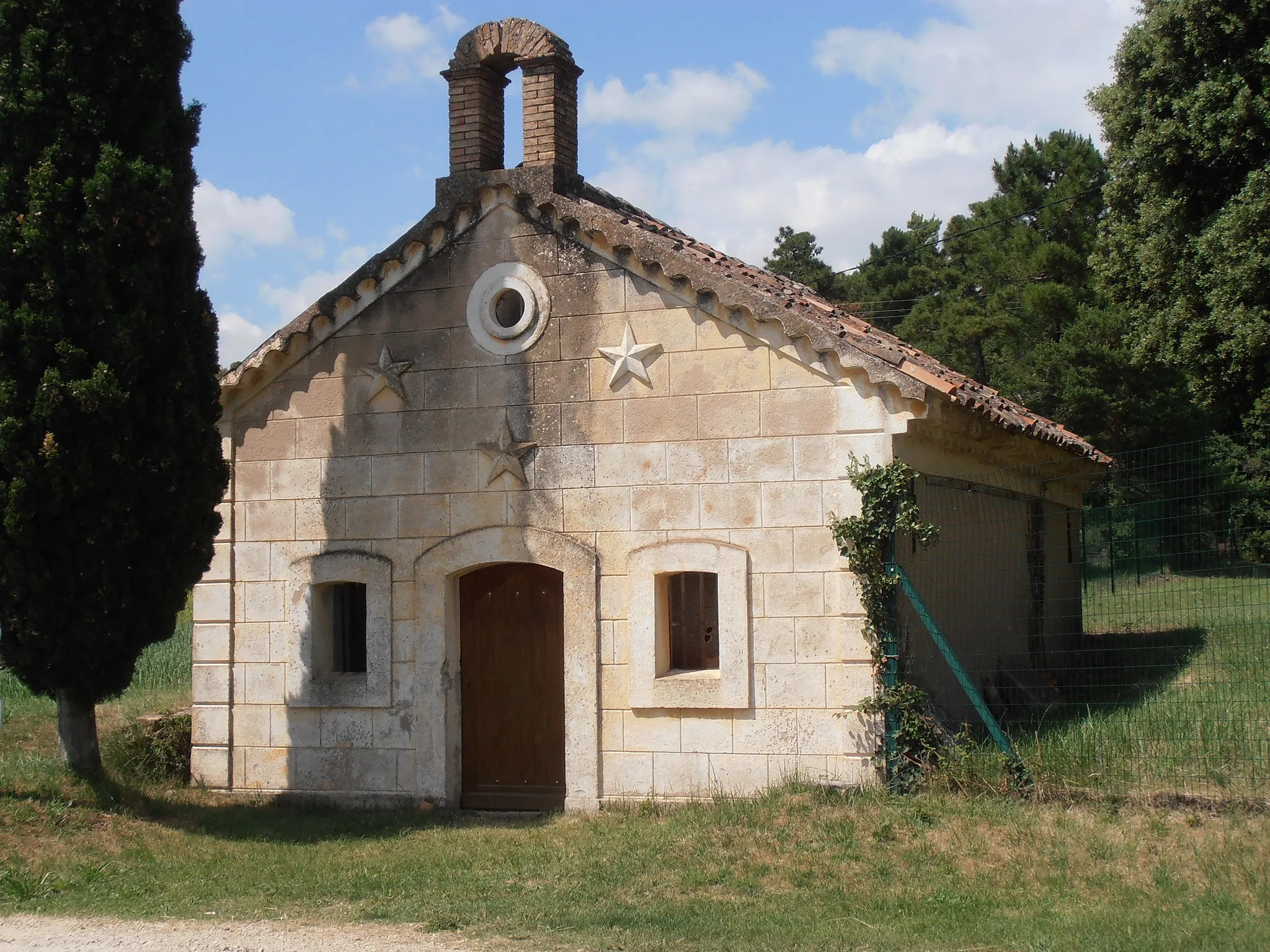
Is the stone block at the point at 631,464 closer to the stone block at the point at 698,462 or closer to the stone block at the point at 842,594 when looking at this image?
the stone block at the point at 698,462

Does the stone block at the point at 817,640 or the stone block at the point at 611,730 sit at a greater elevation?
the stone block at the point at 817,640

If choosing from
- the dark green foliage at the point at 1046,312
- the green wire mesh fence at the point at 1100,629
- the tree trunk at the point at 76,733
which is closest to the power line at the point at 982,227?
the dark green foliage at the point at 1046,312

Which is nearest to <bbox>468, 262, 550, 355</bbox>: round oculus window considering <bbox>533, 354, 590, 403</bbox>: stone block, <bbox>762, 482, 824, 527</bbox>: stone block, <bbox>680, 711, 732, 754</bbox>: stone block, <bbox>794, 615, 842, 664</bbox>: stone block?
<bbox>533, 354, 590, 403</bbox>: stone block

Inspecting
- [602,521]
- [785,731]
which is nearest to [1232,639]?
[785,731]

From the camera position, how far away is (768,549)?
35.2 feet

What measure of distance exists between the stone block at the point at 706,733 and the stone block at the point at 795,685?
44 cm

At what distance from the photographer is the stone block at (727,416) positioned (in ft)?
35.7

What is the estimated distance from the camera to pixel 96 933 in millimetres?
7461

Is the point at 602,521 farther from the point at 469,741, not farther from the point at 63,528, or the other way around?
the point at 63,528

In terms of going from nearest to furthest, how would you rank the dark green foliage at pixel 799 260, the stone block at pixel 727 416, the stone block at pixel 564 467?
1. the stone block at pixel 727 416
2. the stone block at pixel 564 467
3. the dark green foliage at pixel 799 260

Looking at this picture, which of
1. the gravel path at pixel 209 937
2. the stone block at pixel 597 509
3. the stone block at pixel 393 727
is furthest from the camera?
the stone block at pixel 393 727

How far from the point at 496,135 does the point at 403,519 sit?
12.8ft

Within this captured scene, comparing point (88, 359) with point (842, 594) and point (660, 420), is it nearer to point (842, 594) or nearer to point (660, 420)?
point (660, 420)

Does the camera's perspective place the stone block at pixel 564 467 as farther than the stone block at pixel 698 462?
Yes
